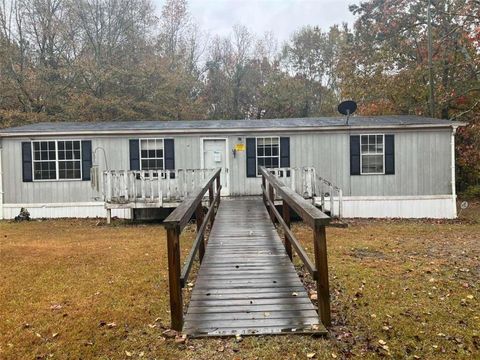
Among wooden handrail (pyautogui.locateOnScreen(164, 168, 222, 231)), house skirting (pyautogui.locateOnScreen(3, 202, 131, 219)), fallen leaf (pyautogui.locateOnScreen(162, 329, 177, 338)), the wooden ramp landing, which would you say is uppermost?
wooden handrail (pyautogui.locateOnScreen(164, 168, 222, 231))

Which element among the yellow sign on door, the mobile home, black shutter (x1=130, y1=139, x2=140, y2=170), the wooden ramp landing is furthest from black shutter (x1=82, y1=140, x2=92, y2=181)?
the wooden ramp landing

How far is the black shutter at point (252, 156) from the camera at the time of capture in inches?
481

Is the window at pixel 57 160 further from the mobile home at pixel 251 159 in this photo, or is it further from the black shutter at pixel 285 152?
the black shutter at pixel 285 152

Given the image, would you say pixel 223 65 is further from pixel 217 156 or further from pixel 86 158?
pixel 86 158

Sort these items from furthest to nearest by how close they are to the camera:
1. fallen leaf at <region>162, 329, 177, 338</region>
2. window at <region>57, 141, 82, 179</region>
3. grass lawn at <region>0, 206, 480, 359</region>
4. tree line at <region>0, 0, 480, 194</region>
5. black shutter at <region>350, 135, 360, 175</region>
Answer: tree line at <region>0, 0, 480, 194</region>
black shutter at <region>350, 135, 360, 175</region>
window at <region>57, 141, 82, 179</region>
fallen leaf at <region>162, 329, 177, 338</region>
grass lawn at <region>0, 206, 480, 359</region>

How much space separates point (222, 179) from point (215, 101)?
51.9ft

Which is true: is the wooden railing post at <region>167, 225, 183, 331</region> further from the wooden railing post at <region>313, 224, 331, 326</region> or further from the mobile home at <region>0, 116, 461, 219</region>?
the mobile home at <region>0, 116, 461, 219</region>

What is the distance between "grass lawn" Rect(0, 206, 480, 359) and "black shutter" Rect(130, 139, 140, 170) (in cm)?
409

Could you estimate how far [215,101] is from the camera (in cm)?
2709

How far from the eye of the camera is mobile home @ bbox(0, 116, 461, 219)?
1198 cm

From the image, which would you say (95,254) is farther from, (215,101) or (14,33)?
(215,101)

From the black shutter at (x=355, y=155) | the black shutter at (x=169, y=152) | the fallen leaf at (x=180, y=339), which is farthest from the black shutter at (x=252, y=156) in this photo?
the fallen leaf at (x=180, y=339)

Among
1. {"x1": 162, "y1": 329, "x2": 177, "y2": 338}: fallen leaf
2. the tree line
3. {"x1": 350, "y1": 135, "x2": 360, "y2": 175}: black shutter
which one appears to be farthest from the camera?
the tree line

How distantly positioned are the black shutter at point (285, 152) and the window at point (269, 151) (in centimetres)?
13
